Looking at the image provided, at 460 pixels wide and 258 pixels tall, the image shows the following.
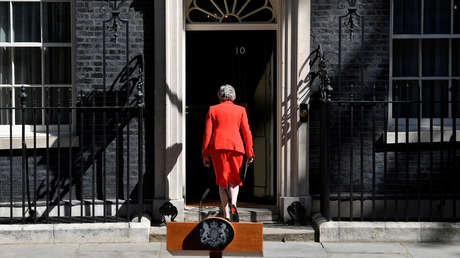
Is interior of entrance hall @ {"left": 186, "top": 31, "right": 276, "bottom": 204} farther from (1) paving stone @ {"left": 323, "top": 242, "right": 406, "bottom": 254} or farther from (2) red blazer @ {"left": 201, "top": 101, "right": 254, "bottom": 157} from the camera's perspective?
(1) paving stone @ {"left": 323, "top": 242, "right": 406, "bottom": 254}

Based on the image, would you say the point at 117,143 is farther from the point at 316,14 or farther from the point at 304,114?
the point at 316,14

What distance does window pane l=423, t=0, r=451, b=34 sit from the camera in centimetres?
912

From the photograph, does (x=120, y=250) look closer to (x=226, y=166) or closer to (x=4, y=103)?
(x=226, y=166)

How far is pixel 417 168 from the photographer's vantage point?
884 centimetres

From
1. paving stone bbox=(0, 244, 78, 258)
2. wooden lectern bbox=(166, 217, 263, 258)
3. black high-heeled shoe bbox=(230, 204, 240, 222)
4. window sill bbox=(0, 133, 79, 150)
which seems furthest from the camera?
window sill bbox=(0, 133, 79, 150)

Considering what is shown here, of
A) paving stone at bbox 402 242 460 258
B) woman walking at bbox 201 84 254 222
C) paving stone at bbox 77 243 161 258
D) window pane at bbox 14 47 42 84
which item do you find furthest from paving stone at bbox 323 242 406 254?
window pane at bbox 14 47 42 84

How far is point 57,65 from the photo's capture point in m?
9.07

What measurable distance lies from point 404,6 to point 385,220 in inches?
104

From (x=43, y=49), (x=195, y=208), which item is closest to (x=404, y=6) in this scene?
(x=195, y=208)

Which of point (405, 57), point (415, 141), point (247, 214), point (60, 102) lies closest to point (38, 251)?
point (60, 102)

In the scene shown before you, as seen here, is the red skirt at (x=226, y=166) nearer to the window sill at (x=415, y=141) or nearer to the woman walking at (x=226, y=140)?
the woman walking at (x=226, y=140)

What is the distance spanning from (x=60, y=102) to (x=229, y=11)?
2.35 m

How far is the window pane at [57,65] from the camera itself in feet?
29.7

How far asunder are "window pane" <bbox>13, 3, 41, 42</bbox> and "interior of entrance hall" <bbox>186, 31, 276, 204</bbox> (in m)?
1.86
